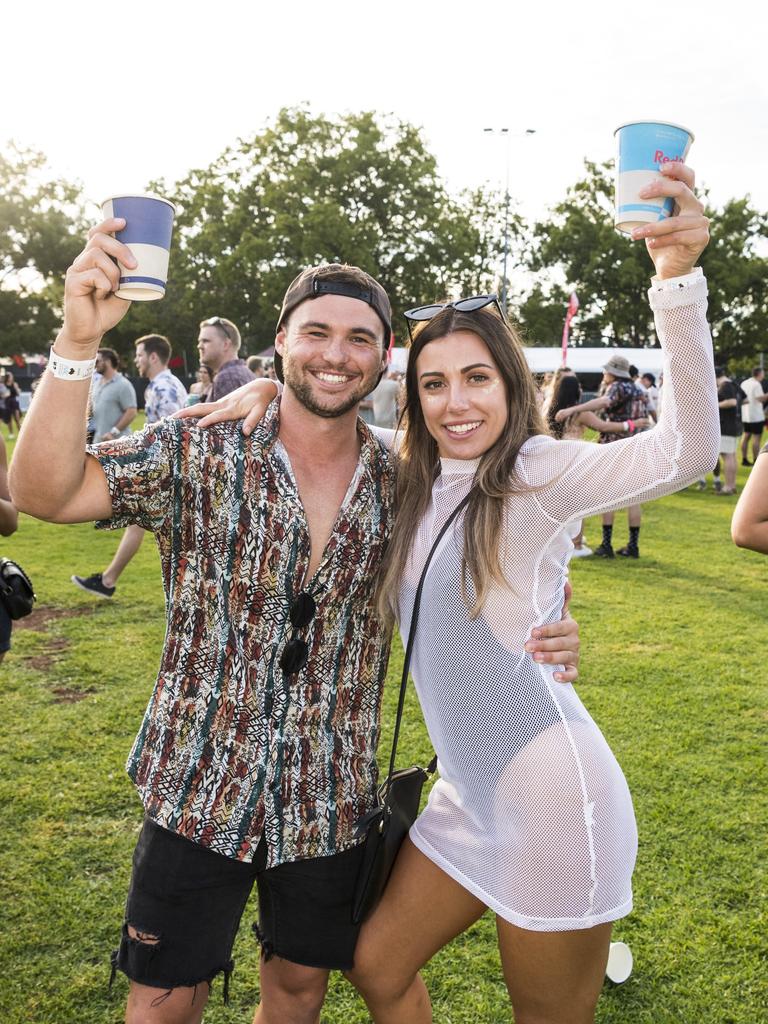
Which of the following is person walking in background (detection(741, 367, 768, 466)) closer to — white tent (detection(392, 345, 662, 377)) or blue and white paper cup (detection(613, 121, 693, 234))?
white tent (detection(392, 345, 662, 377))

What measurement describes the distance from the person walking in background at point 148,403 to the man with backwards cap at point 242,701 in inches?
195

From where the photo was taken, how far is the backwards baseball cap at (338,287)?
2.47m

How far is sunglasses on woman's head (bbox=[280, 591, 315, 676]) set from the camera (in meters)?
2.19

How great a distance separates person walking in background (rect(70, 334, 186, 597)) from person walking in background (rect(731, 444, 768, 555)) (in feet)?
17.3

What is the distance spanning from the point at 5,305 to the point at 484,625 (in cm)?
4932

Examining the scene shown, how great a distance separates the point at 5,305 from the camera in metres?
45.3

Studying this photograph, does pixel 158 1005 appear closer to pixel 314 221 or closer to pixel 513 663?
pixel 513 663

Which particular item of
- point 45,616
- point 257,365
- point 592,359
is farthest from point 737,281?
point 45,616

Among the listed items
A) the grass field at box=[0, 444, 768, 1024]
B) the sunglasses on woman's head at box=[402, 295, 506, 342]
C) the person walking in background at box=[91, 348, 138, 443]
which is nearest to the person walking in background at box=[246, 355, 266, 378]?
the person walking in background at box=[91, 348, 138, 443]

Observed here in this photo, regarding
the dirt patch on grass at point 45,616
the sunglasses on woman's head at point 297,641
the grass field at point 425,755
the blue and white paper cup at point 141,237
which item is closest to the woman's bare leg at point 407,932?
the sunglasses on woman's head at point 297,641

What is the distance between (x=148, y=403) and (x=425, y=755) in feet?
17.3

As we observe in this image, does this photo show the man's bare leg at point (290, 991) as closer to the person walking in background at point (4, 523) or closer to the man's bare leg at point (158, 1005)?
the man's bare leg at point (158, 1005)

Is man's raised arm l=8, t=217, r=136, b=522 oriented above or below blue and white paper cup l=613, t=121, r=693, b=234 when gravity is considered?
below

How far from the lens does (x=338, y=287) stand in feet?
8.10
